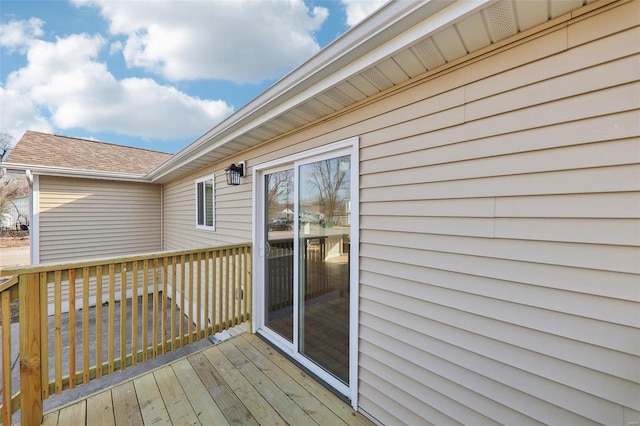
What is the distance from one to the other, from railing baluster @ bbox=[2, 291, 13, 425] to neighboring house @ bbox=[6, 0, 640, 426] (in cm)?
214

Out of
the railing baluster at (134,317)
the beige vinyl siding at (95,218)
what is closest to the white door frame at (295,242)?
the railing baluster at (134,317)

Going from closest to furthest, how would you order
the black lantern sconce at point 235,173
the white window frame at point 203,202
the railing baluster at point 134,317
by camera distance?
the railing baluster at point 134,317
the black lantern sconce at point 235,173
the white window frame at point 203,202

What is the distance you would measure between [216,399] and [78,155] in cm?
754

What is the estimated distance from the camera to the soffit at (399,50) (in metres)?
1.14

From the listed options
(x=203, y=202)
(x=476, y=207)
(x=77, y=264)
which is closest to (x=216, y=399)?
(x=77, y=264)

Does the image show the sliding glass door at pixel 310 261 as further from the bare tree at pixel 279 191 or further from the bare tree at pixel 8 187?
the bare tree at pixel 8 187

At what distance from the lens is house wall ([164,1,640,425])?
3.45 feet

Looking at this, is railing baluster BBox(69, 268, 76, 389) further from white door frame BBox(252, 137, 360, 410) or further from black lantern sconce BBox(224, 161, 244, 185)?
black lantern sconce BBox(224, 161, 244, 185)

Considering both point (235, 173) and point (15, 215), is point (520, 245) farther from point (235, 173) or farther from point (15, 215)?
point (15, 215)

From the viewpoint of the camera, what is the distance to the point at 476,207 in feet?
4.66

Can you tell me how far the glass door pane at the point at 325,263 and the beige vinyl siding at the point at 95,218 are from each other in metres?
6.17

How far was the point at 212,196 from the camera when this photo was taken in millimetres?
4531

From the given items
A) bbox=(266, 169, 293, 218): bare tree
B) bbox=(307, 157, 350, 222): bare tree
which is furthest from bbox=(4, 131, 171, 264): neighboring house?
bbox=(307, 157, 350, 222): bare tree

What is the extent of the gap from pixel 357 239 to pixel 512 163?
3.63 ft
